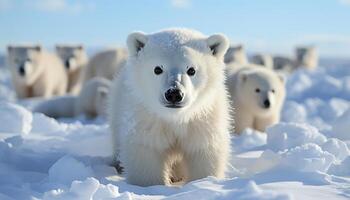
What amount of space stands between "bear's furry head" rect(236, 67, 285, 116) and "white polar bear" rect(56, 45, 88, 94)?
7223 mm

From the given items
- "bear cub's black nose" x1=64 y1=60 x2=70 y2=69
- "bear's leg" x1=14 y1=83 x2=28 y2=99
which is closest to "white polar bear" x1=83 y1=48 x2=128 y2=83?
"bear's leg" x1=14 y1=83 x2=28 y2=99

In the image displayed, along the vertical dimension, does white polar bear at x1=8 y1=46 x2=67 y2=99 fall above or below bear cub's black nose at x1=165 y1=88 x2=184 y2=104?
above

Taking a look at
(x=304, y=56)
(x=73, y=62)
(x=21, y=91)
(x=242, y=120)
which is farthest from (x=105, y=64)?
(x=304, y=56)

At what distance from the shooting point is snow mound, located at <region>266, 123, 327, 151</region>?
4539mm

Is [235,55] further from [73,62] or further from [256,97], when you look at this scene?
[256,97]

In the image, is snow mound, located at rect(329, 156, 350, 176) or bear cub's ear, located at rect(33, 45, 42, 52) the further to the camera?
bear cub's ear, located at rect(33, 45, 42, 52)

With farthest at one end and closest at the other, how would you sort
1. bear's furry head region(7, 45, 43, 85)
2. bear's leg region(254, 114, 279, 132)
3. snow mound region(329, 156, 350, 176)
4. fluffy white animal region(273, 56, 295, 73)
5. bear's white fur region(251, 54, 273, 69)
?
1. fluffy white animal region(273, 56, 295, 73)
2. bear's white fur region(251, 54, 273, 69)
3. bear's furry head region(7, 45, 43, 85)
4. bear's leg region(254, 114, 279, 132)
5. snow mound region(329, 156, 350, 176)

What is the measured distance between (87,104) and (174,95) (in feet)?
20.7

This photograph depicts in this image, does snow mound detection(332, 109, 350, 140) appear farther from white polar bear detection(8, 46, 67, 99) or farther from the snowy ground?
white polar bear detection(8, 46, 67, 99)

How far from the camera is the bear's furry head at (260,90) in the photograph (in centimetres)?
704

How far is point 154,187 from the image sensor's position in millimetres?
3387

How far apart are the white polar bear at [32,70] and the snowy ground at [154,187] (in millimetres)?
5732

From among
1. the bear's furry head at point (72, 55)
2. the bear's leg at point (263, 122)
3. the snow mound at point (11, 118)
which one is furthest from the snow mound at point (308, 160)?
the bear's furry head at point (72, 55)

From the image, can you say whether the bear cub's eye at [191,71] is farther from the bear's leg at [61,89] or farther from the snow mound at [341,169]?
the bear's leg at [61,89]
